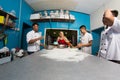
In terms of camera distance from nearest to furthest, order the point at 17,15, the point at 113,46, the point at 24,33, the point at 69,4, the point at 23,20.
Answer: the point at 113,46, the point at 17,15, the point at 23,20, the point at 69,4, the point at 24,33

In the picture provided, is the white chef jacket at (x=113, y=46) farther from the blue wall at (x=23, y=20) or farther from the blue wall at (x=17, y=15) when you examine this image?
the blue wall at (x=23, y=20)

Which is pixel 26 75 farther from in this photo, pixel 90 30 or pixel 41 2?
pixel 90 30

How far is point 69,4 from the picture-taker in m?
5.02

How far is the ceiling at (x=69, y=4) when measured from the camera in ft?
15.7

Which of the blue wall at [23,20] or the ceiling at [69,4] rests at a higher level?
the ceiling at [69,4]

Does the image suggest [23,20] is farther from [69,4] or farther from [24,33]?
[69,4]

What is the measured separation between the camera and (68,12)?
5.53 m

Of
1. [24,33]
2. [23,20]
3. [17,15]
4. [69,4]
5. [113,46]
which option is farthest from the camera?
[24,33]

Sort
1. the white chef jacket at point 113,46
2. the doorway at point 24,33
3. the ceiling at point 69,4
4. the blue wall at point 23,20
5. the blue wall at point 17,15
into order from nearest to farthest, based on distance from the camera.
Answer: the white chef jacket at point 113,46 < the blue wall at point 17,15 < the blue wall at point 23,20 < the ceiling at point 69,4 < the doorway at point 24,33

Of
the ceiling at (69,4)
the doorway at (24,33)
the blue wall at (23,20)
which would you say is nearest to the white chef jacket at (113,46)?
the blue wall at (23,20)

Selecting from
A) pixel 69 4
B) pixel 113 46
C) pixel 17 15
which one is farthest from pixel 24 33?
pixel 113 46

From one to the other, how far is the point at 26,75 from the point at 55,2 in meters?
4.54

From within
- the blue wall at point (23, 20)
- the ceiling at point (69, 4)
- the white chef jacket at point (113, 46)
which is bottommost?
the white chef jacket at point (113, 46)

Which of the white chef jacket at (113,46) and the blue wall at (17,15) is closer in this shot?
the white chef jacket at (113,46)
